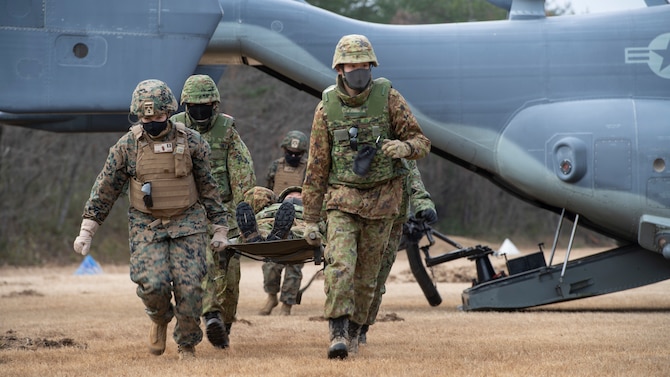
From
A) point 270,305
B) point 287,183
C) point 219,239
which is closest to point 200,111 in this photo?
point 219,239

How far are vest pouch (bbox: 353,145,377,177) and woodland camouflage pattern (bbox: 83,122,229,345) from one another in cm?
97

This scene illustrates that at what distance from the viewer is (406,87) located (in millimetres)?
11156

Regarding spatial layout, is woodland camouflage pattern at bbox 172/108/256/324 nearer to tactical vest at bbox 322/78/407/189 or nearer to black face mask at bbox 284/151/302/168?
tactical vest at bbox 322/78/407/189

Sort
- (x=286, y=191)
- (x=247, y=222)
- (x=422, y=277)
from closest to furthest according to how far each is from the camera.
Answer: (x=247, y=222)
(x=286, y=191)
(x=422, y=277)

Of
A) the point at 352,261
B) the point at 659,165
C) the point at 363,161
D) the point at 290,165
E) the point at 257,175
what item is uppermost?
the point at 363,161

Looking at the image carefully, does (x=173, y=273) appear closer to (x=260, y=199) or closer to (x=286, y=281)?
(x=260, y=199)

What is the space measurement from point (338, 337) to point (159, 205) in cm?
142

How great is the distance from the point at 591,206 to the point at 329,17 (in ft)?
11.0

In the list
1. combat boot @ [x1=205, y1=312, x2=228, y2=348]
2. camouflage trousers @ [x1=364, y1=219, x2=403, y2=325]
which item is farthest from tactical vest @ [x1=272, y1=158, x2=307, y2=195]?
combat boot @ [x1=205, y1=312, x2=228, y2=348]

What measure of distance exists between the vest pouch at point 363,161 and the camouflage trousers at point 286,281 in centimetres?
432

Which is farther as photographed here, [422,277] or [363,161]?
[422,277]

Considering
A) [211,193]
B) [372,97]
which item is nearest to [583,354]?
[372,97]

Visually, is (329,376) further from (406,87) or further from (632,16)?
(632,16)

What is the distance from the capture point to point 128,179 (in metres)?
6.95
